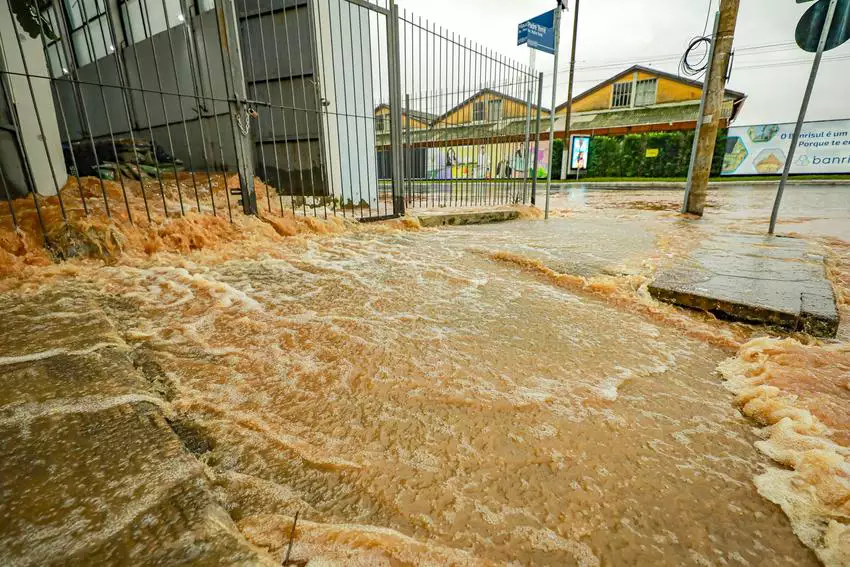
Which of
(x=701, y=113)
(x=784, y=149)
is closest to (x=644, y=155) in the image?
(x=784, y=149)

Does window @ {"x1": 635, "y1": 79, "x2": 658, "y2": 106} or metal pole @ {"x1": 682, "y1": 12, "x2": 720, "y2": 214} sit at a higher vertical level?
window @ {"x1": 635, "y1": 79, "x2": 658, "y2": 106}

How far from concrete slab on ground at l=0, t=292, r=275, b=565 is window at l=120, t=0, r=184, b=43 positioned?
23.6 ft

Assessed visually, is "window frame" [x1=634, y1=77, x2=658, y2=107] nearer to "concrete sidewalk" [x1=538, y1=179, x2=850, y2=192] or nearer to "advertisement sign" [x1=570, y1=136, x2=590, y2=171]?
"advertisement sign" [x1=570, y1=136, x2=590, y2=171]

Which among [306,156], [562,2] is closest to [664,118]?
[562,2]

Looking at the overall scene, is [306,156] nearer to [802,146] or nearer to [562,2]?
[562,2]

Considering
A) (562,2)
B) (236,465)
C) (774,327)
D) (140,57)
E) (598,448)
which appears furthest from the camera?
(562,2)

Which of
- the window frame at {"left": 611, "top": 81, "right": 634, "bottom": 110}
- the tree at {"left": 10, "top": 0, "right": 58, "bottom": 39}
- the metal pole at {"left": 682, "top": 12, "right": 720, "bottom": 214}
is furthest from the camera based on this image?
the window frame at {"left": 611, "top": 81, "right": 634, "bottom": 110}

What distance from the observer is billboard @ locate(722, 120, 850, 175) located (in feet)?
48.6

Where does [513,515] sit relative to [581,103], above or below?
below

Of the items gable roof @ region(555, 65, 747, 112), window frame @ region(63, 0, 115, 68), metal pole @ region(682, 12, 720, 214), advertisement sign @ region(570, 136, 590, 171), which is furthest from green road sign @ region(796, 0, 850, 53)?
gable roof @ region(555, 65, 747, 112)

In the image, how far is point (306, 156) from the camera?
20.4 feet

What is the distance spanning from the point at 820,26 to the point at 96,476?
6.70m

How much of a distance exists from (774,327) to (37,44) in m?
6.85

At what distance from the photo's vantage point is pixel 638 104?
2383 cm
